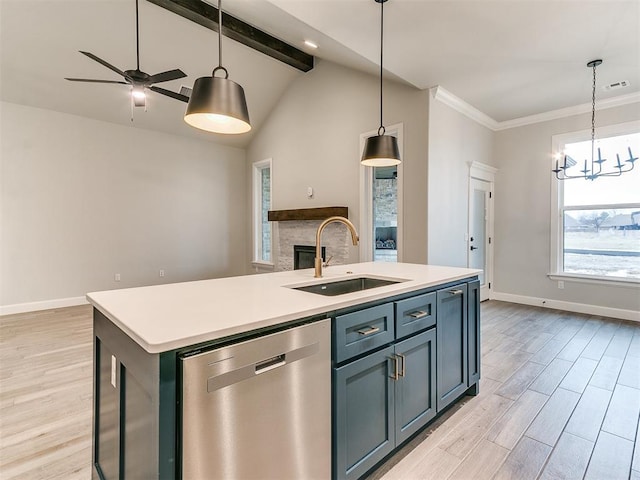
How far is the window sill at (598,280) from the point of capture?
423 cm

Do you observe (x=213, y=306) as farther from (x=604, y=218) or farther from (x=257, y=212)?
(x=257, y=212)

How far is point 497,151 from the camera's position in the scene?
212 inches

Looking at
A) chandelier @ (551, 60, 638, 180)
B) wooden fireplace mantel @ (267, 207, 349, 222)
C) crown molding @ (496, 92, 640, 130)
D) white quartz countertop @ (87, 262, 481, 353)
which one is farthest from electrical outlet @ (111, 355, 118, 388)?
crown molding @ (496, 92, 640, 130)

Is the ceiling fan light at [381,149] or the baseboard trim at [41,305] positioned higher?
the ceiling fan light at [381,149]

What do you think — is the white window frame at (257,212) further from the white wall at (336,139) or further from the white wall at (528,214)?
the white wall at (528,214)

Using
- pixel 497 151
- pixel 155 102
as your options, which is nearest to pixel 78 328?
pixel 155 102

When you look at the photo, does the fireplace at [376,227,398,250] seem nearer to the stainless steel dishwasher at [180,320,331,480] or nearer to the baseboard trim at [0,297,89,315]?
the stainless steel dishwasher at [180,320,331,480]

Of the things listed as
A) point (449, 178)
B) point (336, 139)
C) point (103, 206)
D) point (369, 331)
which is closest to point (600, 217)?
point (449, 178)

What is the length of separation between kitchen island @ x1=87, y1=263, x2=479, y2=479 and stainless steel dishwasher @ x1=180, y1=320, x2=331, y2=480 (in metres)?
0.03

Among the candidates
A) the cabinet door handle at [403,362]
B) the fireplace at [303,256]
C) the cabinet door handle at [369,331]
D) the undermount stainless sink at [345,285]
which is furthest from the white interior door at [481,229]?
the cabinet door handle at [369,331]

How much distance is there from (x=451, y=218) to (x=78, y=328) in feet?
16.1

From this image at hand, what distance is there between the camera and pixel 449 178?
4.30 meters

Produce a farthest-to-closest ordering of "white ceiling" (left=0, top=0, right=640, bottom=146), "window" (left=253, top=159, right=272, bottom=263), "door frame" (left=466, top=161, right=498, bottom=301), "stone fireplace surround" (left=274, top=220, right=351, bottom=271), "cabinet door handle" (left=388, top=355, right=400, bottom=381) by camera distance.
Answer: "window" (left=253, top=159, right=272, bottom=263) → "door frame" (left=466, top=161, right=498, bottom=301) → "stone fireplace surround" (left=274, top=220, right=351, bottom=271) → "white ceiling" (left=0, top=0, right=640, bottom=146) → "cabinet door handle" (left=388, top=355, right=400, bottom=381)

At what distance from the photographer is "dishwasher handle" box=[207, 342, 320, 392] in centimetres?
99
